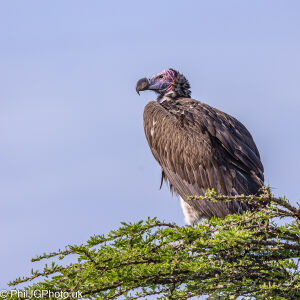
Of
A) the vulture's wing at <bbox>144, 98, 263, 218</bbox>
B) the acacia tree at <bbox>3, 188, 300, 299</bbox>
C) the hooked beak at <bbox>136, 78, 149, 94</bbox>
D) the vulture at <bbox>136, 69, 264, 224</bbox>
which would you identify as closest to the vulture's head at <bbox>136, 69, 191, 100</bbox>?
the hooked beak at <bbox>136, 78, 149, 94</bbox>

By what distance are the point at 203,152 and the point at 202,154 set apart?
28 mm

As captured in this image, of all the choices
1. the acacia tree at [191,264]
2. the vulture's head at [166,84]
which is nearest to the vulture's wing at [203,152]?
the vulture's head at [166,84]

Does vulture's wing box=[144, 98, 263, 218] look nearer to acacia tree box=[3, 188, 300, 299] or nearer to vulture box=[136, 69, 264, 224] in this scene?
vulture box=[136, 69, 264, 224]

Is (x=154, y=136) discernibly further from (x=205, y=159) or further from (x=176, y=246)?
(x=176, y=246)

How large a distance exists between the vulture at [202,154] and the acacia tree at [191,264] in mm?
2462

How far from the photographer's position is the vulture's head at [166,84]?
887 cm

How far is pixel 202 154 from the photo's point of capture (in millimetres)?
6836

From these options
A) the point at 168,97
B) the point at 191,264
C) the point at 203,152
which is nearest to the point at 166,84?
the point at 168,97

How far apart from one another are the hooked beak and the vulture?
982 millimetres

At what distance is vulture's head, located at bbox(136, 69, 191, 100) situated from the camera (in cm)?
887

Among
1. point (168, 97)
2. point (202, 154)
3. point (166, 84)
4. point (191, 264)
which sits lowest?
point (191, 264)

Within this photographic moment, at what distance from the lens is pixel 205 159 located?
22.3 feet

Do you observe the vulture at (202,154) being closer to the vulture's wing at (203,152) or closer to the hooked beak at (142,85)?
the vulture's wing at (203,152)

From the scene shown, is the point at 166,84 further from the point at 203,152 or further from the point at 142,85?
the point at 203,152
